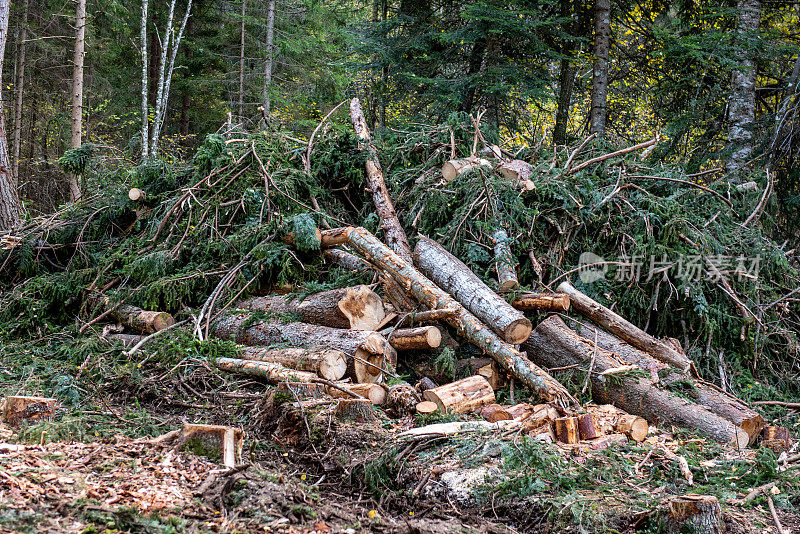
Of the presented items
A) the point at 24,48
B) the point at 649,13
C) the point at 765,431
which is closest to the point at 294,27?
the point at 24,48

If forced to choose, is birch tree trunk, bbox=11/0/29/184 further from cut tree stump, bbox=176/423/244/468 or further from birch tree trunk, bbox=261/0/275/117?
cut tree stump, bbox=176/423/244/468

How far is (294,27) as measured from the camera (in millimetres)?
16547

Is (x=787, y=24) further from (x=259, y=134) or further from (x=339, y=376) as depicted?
(x=339, y=376)

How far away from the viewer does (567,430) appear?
13.4 feet

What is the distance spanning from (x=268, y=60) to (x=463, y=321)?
1299cm

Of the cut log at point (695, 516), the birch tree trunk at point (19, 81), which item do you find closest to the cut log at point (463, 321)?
the cut log at point (695, 516)

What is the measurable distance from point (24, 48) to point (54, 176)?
3010mm

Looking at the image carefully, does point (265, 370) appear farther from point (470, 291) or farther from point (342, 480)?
point (470, 291)

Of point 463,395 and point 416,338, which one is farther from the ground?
point 416,338

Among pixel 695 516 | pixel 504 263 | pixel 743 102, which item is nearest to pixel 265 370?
pixel 504 263

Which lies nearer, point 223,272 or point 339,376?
point 339,376

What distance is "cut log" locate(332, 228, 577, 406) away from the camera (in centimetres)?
474

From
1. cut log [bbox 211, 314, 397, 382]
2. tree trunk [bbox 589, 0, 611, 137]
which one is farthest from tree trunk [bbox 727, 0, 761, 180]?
cut log [bbox 211, 314, 397, 382]

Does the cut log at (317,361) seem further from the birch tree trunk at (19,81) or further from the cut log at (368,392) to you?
the birch tree trunk at (19,81)
